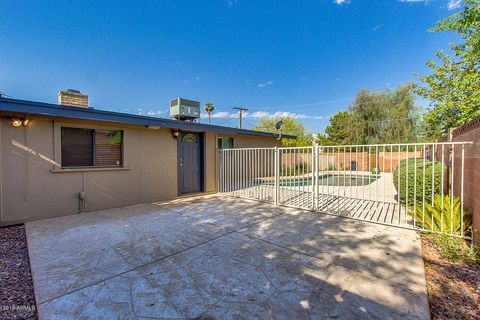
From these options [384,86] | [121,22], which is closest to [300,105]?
[384,86]

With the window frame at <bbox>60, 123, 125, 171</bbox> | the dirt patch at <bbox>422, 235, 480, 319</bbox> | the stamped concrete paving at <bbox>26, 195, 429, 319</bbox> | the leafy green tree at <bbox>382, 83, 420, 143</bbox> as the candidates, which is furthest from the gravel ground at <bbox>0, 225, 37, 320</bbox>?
the leafy green tree at <bbox>382, 83, 420, 143</bbox>

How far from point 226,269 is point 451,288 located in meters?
2.59

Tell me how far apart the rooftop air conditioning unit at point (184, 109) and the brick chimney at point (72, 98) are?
326 centimetres

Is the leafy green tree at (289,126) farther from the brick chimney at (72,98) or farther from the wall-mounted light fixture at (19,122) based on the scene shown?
the wall-mounted light fixture at (19,122)

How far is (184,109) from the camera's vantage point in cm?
902

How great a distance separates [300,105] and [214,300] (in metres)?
33.1

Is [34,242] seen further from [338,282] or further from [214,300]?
[338,282]

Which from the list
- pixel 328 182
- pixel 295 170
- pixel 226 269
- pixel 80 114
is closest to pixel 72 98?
pixel 80 114

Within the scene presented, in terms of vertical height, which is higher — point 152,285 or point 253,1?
point 253,1

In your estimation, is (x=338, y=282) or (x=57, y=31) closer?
(x=338, y=282)

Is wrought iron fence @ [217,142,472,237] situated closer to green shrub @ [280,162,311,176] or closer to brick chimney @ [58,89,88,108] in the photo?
green shrub @ [280,162,311,176]

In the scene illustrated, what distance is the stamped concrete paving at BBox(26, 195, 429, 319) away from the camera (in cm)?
210

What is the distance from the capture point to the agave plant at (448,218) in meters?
3.61

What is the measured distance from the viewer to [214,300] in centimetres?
223
